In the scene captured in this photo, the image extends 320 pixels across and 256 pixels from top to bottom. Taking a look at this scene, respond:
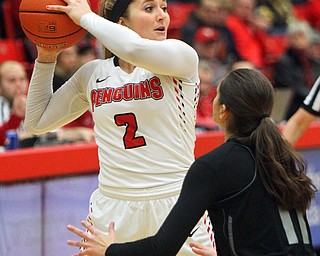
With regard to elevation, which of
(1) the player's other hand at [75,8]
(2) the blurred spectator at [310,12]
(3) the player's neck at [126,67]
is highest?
(1) the player's other hand at [75,8]

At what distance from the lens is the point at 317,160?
7.22 m

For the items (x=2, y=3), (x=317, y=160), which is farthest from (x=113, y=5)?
(x=2, y=3)

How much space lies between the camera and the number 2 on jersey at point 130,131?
389cm

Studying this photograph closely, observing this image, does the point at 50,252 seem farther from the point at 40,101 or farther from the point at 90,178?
the point at 40,101

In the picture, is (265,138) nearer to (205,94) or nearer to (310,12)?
(205,94)

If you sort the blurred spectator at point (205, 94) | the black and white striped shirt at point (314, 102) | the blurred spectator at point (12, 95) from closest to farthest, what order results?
the black and white striped shirt at point (314, 102)
the blurred spectator at point (12, 95)
the blurred spectator at point (205, 94)

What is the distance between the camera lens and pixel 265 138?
3.17 metres

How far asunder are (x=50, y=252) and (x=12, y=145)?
0.98m

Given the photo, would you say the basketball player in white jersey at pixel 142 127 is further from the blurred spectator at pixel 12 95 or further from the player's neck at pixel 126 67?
the blurred spectator at pixel 12 95

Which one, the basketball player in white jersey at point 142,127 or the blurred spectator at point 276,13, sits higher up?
the basketball player in white jersey at point 142,127

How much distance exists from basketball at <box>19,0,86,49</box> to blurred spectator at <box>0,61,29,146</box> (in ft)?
10.5

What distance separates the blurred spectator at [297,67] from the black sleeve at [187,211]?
7.02 m

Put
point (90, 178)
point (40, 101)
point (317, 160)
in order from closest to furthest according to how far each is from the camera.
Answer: point (40, 101) < point (90, 178) < point (317, 160)

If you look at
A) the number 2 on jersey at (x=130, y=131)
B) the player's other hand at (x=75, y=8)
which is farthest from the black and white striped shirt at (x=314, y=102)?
the player's other hand at (x=75, y=8)
